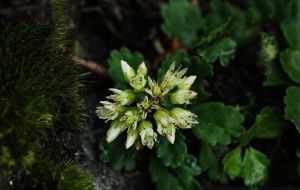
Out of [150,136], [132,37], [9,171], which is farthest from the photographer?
[132,37]

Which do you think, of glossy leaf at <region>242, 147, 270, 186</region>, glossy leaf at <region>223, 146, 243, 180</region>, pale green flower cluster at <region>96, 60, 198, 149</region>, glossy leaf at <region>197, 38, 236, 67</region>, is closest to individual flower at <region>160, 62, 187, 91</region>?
pale green flower cluster at <region>96, 60, 198, 149</region>

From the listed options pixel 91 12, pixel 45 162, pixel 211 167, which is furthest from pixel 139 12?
pixel 45 162

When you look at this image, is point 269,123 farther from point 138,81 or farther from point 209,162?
point 138,81

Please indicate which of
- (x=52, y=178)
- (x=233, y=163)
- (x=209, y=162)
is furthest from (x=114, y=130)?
(x=233, y=163)

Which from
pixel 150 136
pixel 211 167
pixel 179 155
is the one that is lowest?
pixel 211 167

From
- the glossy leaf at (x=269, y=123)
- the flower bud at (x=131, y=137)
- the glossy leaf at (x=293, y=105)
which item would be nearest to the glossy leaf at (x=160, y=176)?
the flower bud at (x=131, y=137)

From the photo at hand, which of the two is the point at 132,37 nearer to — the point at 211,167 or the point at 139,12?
the point at 139,12

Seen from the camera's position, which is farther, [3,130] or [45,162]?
[45,162]
